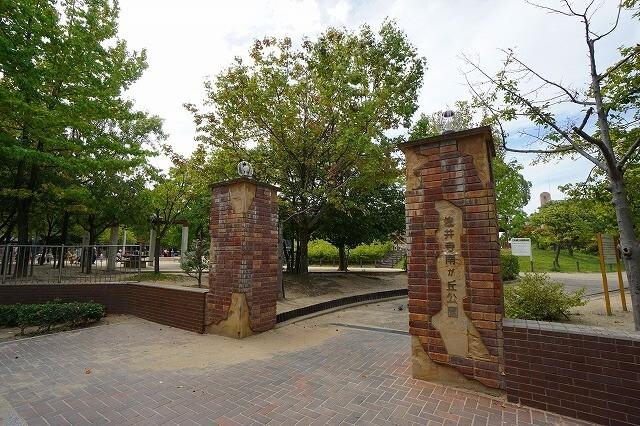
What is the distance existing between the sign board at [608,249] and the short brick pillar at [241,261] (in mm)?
8186

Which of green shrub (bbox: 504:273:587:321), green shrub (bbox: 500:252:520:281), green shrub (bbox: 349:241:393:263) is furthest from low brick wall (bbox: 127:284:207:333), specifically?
green shrub (bbox: 349:241:393:263)

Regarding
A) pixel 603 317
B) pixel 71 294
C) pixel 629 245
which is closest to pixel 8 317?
pixel 71 294

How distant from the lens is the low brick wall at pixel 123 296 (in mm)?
6777

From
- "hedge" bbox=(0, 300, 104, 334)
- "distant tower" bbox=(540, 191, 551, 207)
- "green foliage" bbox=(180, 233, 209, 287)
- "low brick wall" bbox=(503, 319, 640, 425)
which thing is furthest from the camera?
"distant tower" bbox=(540, 191, 551, 207)

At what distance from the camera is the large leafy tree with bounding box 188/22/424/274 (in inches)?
423

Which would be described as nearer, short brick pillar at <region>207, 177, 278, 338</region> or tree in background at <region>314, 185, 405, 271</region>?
short brick pillar at <region>207, 177, 278, 338</region>

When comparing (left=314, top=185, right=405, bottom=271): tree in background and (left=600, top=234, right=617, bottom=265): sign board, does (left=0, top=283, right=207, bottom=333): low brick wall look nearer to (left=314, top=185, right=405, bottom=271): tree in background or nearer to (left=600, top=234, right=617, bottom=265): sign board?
(left=314, top=185, right=405, bottom=271): tree in background

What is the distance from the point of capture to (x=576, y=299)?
662cm

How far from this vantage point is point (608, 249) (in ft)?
26.4

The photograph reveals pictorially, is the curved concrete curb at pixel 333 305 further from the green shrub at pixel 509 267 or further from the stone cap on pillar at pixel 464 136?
the green shrub at pixel 509 267

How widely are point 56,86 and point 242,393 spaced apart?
12603 mm

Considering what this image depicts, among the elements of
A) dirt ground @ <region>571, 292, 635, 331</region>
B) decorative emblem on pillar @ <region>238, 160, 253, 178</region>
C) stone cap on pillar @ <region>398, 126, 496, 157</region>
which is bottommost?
dirt ground @ <region>571, 292, 635, 331</region>

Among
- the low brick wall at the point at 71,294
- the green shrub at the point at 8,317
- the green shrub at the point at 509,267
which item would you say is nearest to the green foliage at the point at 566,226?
the green shrub at the point at 509,267

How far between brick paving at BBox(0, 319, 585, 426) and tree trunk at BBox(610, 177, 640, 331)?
468 cm
